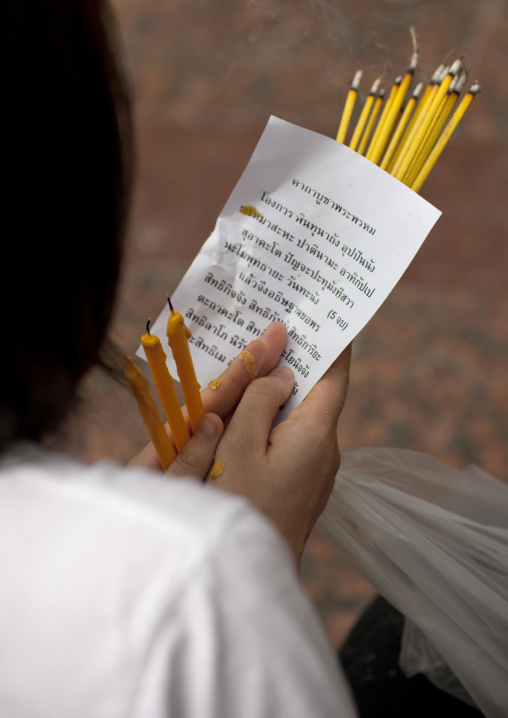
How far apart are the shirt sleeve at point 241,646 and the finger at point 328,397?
241 millimetres

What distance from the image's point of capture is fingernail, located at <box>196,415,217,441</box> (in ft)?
1.83

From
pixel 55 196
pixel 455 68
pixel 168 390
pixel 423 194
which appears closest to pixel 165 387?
pixel 168 390

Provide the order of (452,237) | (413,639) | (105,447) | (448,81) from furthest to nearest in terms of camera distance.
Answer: (452,237) < (105,447) < (413,639) < (448,81)

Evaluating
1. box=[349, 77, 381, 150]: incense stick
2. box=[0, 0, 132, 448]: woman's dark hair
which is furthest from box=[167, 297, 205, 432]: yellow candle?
box=[349, 77, 381, 150]: incense stick

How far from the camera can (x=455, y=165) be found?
162cm

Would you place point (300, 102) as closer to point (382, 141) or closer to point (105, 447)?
point (105, 447)

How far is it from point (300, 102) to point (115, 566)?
1623 mm

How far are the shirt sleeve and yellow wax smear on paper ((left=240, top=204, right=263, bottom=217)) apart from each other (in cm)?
34

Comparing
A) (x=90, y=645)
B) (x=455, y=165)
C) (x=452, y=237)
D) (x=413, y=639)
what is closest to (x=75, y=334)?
(x=90, y=645)

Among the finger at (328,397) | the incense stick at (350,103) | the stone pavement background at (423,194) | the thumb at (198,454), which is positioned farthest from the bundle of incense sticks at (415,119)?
the stone pavement background at (423,194)

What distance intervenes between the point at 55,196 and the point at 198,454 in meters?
0.26

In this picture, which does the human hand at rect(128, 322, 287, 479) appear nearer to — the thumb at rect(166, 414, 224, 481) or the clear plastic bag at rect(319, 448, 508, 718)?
the thumb at rect(166, 414, 224, 481)

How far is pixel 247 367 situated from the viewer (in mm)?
590

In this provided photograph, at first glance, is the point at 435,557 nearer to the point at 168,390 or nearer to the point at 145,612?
the point at 168,390
